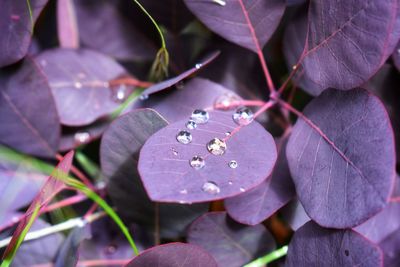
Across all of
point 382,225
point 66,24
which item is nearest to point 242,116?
point 382,225

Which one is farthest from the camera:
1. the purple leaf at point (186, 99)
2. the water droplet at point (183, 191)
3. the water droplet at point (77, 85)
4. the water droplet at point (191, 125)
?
the water droplet at point (77, 85)

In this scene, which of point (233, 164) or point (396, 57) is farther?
point (396, 57)

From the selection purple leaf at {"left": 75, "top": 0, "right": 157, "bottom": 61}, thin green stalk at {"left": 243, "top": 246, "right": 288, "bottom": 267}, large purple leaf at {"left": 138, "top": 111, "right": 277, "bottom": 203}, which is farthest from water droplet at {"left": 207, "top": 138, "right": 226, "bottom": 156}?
purple leaf at {"left": 75, "top": 0, "right": 157, "bottom": 61}

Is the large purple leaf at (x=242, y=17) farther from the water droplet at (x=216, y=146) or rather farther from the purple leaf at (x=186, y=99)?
the water droplet at (x=216, y=146)

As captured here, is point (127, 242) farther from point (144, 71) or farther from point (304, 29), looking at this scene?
point (304, 29)

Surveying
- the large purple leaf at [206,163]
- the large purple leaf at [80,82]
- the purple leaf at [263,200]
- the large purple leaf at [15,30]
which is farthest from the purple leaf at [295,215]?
the large purple leaf at [15,30]

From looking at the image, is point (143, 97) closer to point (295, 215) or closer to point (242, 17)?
point (242, 17)
